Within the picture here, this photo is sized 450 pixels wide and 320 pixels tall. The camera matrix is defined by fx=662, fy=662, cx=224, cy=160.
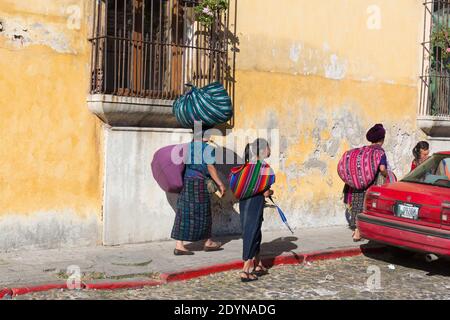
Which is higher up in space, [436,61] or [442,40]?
[442,40]

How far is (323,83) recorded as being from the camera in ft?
35.0

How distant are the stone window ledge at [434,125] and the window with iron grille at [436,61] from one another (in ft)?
0.50

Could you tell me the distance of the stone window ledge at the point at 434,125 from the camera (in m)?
11.9

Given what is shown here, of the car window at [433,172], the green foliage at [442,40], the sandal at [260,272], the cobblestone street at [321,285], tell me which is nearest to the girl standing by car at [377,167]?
Result: the car window at [433,172]

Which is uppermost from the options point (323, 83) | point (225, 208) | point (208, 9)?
point (208, 9)

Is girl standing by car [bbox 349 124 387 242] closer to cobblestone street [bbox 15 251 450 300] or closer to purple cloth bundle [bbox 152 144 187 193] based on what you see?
cobblestone street [bbox 15 251 450 300]

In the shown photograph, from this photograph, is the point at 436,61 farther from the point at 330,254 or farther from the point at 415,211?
the point at 415,211

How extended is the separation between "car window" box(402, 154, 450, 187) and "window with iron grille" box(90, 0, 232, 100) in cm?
301

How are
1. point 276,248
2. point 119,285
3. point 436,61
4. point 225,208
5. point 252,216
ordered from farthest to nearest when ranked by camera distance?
point 436,61, point 225,208, point 276,248, point 252,216, point 119,285

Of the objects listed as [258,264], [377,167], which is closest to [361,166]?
[377,167]

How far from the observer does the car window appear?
25.9 ft

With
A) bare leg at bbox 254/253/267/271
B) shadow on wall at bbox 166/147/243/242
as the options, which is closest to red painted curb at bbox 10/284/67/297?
bare leg at bbox 254/253/267/271

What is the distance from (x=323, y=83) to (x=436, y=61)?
2.79 m

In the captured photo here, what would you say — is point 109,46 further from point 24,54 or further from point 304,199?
point 304,199
